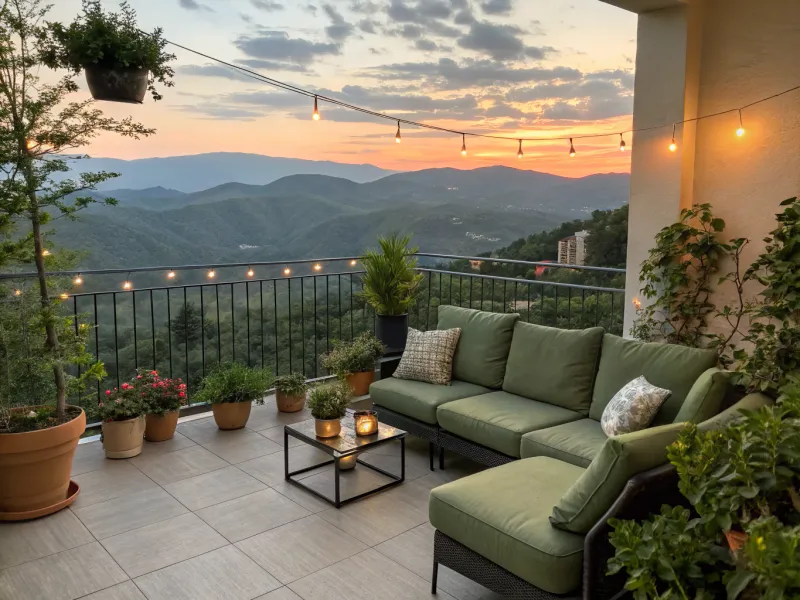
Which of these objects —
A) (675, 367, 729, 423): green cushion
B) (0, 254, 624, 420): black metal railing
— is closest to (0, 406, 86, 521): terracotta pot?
(0, 254, 624, 420): black metal railing

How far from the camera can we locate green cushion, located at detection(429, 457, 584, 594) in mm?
2184

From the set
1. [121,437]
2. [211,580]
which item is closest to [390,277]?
[121,437]

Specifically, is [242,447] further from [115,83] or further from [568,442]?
[115,83]

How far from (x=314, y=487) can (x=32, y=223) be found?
2116mm

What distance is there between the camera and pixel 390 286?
5.48 metres

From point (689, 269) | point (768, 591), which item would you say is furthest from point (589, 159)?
point (768, 591)

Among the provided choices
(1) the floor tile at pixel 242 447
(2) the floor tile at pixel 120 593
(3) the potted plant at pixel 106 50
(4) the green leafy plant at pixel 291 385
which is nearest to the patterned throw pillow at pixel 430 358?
(4) the green leafy plant at pixel 291 385

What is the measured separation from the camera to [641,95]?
4238 millimetres

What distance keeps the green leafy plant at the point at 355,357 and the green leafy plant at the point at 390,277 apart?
0.38 meters

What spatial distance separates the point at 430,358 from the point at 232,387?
1.47 m

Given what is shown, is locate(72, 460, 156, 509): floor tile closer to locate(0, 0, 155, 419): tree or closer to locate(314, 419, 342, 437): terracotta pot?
locate(0, 0, 155, 419): tree

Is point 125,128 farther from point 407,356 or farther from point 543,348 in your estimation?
point 543,348

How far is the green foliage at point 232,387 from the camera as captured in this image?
453 cm

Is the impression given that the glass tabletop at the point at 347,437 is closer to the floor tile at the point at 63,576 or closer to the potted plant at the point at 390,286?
the floor tile at the point at 63,576
